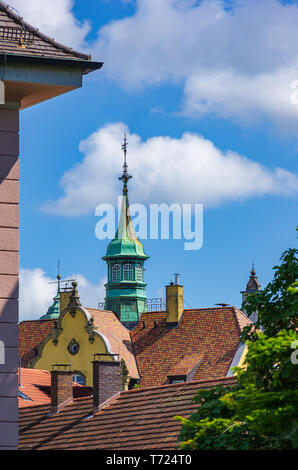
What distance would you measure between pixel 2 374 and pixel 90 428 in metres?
16.1

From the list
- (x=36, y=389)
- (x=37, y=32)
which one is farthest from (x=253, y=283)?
(x=37, y=32)

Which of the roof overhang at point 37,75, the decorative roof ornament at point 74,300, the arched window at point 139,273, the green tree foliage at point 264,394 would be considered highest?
the arched window at point 139,273

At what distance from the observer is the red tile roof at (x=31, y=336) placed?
7188 cm

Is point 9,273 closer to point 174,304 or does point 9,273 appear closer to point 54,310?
point 174,304

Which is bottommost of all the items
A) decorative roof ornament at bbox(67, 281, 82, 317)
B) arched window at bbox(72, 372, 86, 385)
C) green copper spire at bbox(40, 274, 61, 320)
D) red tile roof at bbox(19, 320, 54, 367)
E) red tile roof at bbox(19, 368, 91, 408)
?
red tile roof at bbox(19, 368, 91, 408)

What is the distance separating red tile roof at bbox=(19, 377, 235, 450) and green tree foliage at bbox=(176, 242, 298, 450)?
894cm

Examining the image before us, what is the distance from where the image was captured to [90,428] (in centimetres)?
3216

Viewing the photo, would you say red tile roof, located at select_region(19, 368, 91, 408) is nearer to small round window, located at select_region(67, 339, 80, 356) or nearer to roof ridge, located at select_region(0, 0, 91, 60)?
small round window, located at select_region(67, 339, 80, 356)

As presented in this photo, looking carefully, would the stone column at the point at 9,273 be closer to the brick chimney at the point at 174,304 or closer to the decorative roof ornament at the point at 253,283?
the brick chimney at the point at 174,304

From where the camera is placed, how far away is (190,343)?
67.6 m

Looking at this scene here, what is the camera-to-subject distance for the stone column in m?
16.4

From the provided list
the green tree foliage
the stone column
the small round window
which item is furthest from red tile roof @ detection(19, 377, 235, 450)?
the small round window

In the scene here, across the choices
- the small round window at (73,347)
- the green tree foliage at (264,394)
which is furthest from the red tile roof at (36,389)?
the green tree foliage at (264,394)

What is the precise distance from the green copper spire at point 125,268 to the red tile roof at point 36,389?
26747mm
